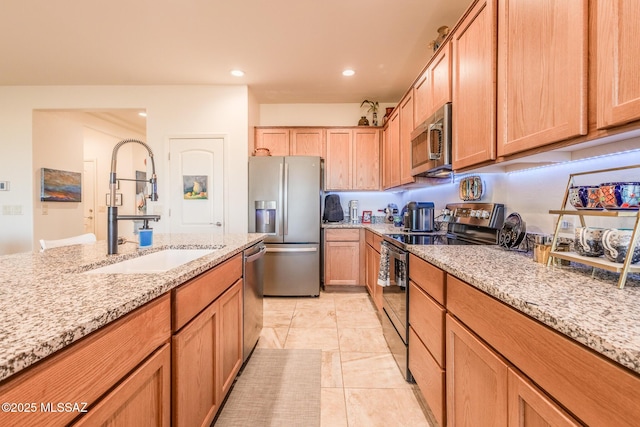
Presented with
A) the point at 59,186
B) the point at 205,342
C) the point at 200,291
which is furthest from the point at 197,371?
the point at 59,186

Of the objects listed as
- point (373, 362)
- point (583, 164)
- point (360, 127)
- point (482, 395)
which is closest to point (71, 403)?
point (482, 395)

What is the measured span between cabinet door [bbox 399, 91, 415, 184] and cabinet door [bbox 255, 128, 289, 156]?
1627 mm

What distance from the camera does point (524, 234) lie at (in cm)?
147

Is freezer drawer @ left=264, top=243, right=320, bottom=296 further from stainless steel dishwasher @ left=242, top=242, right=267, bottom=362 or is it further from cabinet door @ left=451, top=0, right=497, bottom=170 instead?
cabinet door @ left=451, top=0, right=497, bottom=170

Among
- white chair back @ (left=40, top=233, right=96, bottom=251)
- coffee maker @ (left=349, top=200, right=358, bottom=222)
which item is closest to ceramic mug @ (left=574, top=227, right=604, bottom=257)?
white chair back @ (left=40, top=233, right=96, bottom=251)

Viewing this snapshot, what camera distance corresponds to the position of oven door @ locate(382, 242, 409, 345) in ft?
5.84

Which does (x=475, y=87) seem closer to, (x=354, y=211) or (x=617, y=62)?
(x=617, y=62)

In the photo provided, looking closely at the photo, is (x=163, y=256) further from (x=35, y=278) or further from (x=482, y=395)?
(x=482, y=395)

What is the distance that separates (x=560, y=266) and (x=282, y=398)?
1581 mm

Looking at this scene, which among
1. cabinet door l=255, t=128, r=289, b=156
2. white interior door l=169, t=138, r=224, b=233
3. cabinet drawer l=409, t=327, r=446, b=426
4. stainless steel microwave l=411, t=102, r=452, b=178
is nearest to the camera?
cabinet drawer l=409, t=327, r=446, b=426

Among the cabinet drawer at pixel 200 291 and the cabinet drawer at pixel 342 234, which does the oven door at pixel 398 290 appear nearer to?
the cabinet drawer at pixel 200 291

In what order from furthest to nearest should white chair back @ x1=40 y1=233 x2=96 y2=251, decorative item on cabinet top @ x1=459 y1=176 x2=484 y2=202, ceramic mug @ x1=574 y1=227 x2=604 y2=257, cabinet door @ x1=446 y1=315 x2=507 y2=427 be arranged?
1. decorative item on cabinet top @ x1=459 y1=176 x2=484 y2=202
2. white chair back @ x1=40 y1=233 x2=96 y2=251
3. ceramic mug @ x1=574 y1=227 x2=604 y2=257
4. cabinet door @ x1=446 y1=315 x2=507 y2=427

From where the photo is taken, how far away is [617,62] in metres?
0.79

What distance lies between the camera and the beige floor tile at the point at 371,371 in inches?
69.4
